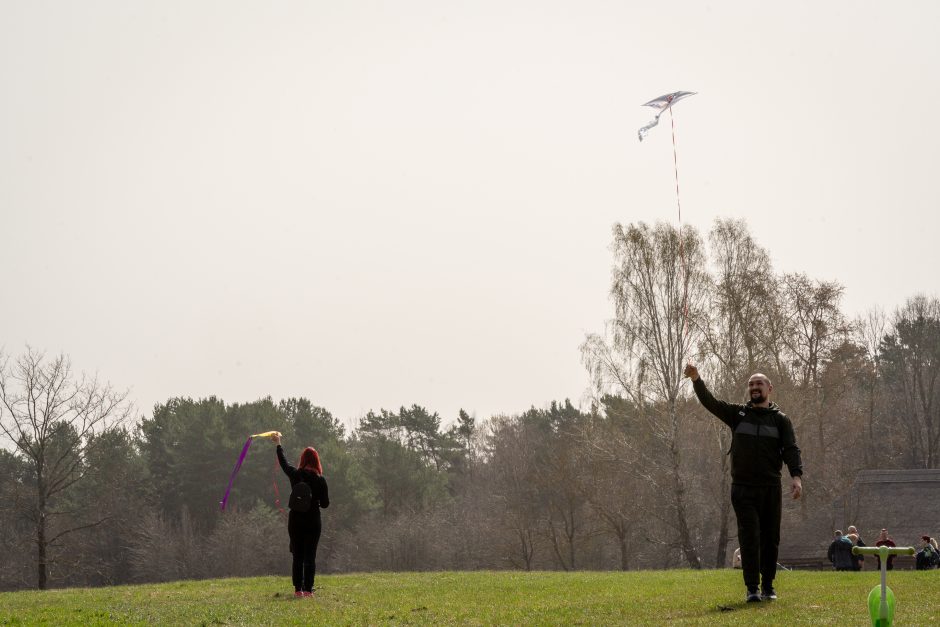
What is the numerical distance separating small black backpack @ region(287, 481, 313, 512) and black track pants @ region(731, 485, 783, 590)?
671 centimetres

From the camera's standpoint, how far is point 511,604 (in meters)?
14.1

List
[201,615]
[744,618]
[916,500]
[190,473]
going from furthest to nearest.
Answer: [190,473] → [916,500] → [201,615] → [744,618]

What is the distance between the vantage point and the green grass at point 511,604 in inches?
446

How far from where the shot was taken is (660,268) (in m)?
48.2

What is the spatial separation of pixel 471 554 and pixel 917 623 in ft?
241

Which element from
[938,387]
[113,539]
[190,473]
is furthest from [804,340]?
[113,539]

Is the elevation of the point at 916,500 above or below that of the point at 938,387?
below

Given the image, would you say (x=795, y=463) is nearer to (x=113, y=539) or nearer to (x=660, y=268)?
(x=660, y=268)

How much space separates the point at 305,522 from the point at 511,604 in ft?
12.6

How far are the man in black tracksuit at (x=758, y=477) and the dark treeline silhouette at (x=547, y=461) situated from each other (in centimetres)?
3169

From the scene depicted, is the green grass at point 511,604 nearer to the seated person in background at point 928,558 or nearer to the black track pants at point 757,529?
the black track pants at point 757,529

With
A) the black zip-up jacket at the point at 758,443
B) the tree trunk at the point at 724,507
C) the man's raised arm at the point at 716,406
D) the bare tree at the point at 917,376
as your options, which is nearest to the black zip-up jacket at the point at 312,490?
the man's raised arm at the point at 716,406

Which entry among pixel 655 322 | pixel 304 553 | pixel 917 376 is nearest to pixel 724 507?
pixel 655 322

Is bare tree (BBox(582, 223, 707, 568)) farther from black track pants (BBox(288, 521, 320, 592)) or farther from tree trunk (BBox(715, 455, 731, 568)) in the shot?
black track pants (BBox(288, 521, 320, 592))
